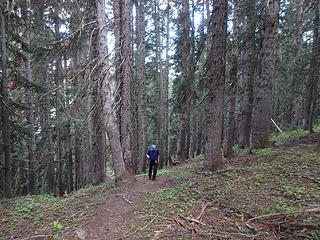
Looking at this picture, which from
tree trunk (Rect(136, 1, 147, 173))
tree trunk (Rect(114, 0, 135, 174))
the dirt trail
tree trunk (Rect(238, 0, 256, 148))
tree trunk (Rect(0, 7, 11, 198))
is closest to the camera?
the dirt trail

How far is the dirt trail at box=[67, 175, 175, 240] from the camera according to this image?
153 inches

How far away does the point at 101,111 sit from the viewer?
681cm

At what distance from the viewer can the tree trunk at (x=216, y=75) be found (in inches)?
240

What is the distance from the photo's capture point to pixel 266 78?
783 cm

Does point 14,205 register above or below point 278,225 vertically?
below

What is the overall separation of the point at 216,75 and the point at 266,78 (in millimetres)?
3173

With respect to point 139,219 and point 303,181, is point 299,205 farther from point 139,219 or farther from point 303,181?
point 139,219

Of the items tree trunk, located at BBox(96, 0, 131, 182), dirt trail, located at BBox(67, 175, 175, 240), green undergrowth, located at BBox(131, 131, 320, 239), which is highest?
tree trunk, located at BBox(96, 0, 131, 182)

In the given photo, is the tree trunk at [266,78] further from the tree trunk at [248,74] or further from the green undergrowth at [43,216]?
the green undergrowth at [43,216]

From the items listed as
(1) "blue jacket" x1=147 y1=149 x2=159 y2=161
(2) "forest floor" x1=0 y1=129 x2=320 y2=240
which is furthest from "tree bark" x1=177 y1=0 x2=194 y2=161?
(2) "forest floor" x1=0 y1=129 x2=320 y2=240

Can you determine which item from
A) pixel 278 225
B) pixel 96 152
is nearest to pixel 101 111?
pixel 96 152

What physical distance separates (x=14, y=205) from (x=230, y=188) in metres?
6.88

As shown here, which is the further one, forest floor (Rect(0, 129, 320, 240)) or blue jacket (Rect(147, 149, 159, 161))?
blue jacket (Rect(147, 149, 159, 161))

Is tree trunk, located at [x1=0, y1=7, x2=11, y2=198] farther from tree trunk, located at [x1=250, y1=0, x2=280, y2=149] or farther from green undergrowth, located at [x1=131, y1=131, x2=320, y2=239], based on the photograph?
tree trunk, located at [x1=250, y1=0, x2=280, y2=149]
